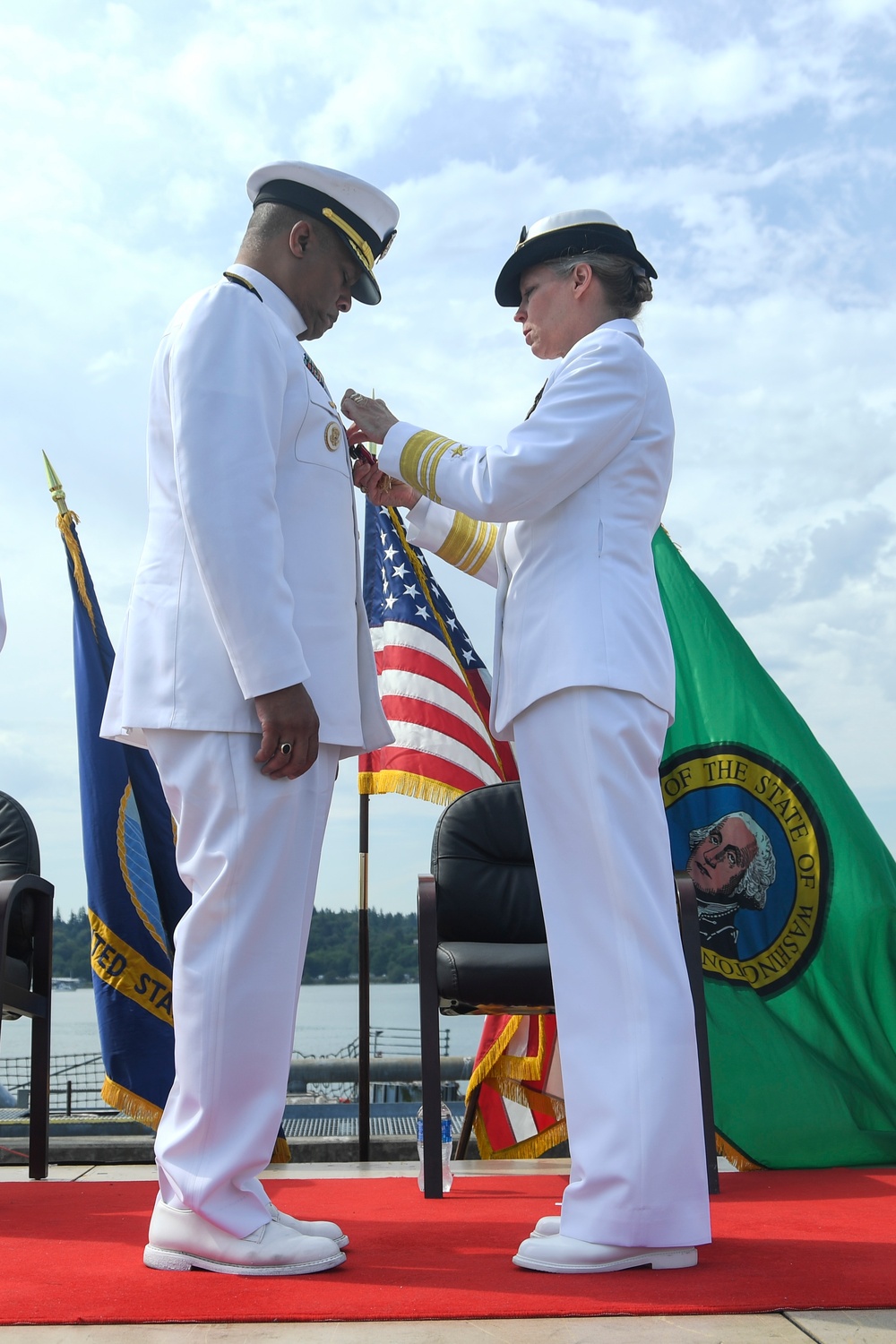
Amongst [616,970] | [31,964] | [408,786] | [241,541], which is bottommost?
[31,964]

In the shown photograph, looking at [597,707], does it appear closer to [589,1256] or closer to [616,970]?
[616,970]

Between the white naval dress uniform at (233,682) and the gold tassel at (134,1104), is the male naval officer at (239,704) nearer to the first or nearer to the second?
the white naval dress uniform at (233,682)

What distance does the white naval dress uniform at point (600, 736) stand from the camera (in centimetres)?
194

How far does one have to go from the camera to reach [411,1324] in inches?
62.1

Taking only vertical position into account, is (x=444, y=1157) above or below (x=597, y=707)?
below

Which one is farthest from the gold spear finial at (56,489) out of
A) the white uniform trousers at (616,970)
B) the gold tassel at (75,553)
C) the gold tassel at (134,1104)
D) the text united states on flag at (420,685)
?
the white uniform trousers at (616,970)

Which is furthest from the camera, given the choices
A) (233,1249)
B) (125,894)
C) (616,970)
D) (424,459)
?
(125,894)

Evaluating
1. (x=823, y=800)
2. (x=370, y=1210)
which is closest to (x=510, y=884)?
(x=823, y=800)

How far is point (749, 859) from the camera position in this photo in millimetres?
4062

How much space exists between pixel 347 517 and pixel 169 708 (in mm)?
551

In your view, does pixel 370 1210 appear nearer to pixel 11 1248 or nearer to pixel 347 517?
pixel 11 1248

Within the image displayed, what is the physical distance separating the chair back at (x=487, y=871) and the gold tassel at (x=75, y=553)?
1.75m

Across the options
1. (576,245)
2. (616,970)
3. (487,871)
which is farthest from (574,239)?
(487,871)

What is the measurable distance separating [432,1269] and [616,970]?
1.90 feet
